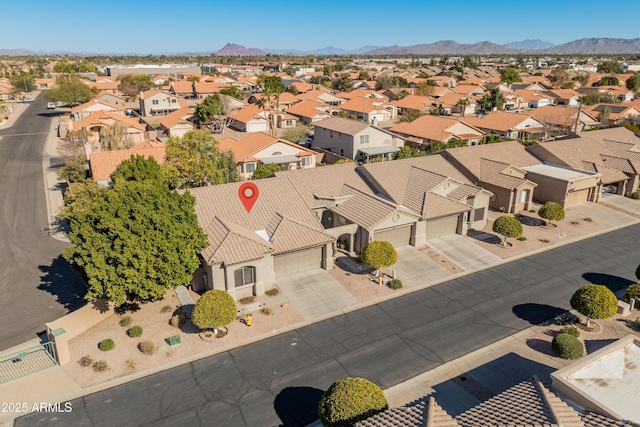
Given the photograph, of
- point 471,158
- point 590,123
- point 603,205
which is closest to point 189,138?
point 471,158

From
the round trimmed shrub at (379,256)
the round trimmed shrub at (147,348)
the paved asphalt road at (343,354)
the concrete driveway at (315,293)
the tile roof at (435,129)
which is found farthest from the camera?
the tile roof at (435,129)

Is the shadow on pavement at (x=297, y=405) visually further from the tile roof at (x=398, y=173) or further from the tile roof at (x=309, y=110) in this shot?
the tile roof at (x=309, y=110)

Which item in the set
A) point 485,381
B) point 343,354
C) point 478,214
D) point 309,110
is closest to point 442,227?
point 478,214

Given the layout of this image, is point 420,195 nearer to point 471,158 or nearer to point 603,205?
point 471,158

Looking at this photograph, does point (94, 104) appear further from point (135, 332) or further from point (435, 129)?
point (135, 332)

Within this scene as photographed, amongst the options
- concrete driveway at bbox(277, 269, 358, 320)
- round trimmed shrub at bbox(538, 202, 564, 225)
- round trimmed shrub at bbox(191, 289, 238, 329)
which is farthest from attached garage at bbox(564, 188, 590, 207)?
round trimmed shrub at bbox(191, 289, 238, 329)

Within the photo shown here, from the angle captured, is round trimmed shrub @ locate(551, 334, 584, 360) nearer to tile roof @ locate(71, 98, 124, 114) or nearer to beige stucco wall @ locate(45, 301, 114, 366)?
beige stucco wall @ locate(45, 301, 114, 366)

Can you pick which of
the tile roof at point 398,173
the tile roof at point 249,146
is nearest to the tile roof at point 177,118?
the tile roof at point 249,146
